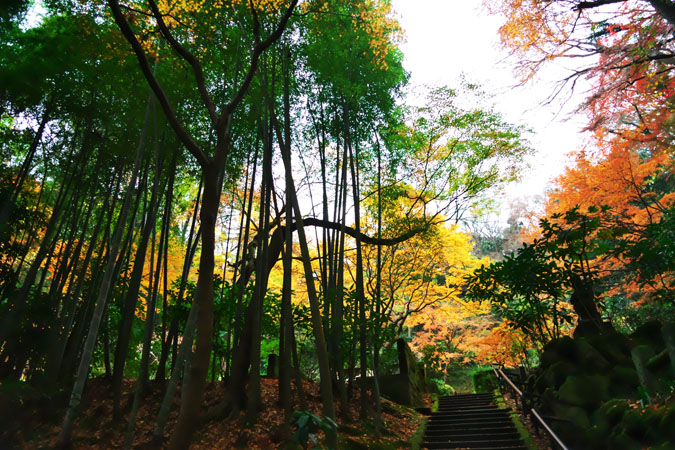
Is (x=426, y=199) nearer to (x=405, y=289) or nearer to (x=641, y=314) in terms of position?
(x=405, y=289)

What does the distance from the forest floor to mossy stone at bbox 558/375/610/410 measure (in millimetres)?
2182

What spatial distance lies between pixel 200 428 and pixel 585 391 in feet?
16.3

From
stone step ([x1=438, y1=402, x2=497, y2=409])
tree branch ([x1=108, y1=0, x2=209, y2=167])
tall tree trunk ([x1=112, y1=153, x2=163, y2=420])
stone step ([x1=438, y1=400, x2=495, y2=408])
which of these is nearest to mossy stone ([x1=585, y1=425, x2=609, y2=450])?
stone step ([x1=438, y1=402, x2=497, y2=409])

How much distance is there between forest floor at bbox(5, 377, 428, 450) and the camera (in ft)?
14.5

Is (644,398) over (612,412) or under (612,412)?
over

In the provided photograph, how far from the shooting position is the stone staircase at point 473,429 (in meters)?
4.89

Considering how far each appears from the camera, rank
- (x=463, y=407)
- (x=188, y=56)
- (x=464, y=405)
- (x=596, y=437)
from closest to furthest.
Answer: (x=188, y=56), (x=596, y=437), (x=463, y=407), (x=464, y=405)

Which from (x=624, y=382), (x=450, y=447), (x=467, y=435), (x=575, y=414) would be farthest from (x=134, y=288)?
(x=624, y=382)

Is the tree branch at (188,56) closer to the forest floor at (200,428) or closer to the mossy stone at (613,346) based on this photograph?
the forest floor at (200,428)

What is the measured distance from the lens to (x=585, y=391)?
457 centimetres

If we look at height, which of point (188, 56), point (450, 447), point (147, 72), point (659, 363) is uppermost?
point (188, 56)

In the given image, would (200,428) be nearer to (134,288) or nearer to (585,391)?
(134,288)

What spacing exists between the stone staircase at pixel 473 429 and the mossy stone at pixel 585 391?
828 mm

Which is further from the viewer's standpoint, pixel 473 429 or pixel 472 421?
pixel 472 421
